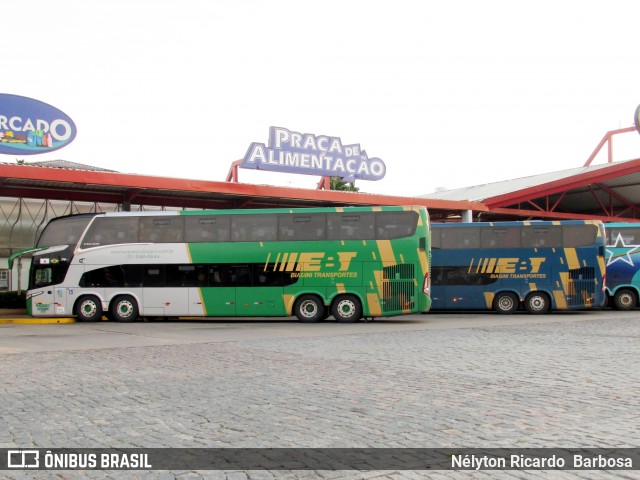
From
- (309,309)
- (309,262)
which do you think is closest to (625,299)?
(309,309)

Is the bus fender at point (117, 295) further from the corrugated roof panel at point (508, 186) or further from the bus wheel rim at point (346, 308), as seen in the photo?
the corrugated roof panel at point (508, 186)

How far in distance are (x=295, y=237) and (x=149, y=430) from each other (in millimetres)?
14599

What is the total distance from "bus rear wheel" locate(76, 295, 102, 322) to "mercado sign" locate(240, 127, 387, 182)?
9838 millimetres

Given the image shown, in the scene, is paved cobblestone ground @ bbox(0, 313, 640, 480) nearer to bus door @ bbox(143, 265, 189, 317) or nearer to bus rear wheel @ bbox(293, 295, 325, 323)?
bus rear wheel @ bbox(293, 295, 325, 323)

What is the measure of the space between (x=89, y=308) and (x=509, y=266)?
1438 cm

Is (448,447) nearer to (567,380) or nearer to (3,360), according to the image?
(567,380)

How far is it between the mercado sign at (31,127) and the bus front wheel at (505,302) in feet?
55.6

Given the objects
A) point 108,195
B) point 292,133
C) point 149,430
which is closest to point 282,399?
point 149,430

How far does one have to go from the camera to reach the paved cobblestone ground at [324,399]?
5094 mm

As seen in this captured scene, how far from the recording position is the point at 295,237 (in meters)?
20.0

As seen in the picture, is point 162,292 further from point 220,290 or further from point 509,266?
point 509,266

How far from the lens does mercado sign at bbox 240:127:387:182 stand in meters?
28.5

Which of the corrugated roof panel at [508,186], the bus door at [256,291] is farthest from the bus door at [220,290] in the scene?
the corrugated roof panel at [508,186]

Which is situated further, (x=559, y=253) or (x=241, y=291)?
(x=559, y=253)
